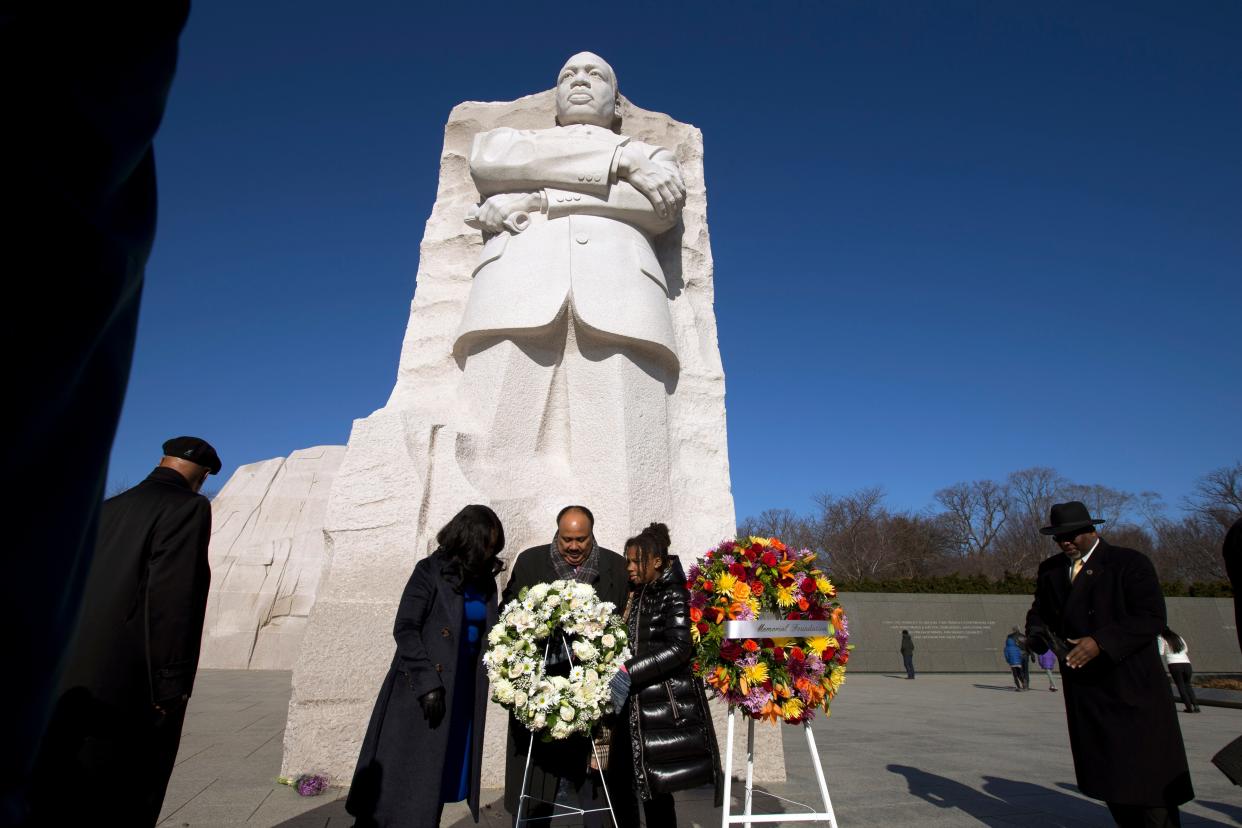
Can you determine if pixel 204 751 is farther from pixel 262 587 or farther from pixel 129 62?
pixel 262 587

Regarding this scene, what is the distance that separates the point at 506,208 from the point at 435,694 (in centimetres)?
345

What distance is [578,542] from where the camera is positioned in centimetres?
350

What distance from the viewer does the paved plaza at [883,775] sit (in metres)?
3.76

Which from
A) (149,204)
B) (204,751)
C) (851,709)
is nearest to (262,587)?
(204,751)

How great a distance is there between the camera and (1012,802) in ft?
13.7

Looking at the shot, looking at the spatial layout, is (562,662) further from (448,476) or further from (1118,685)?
(1118,685)

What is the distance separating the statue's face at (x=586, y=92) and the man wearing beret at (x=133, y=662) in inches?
162

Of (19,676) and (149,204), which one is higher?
(149,204)

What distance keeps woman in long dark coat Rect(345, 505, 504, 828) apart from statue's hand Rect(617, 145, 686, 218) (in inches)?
111

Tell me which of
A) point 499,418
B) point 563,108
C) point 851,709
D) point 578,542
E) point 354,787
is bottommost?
point 851,709

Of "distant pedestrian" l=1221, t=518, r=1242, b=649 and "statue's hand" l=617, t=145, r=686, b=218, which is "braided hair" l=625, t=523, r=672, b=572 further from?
"statue's hand" l=617, t=145, r=686, b=218

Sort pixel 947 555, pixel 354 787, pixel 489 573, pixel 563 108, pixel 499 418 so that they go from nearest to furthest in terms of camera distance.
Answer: pixel 354 787, pixel 489 573, pixel 499 418, pixel 563 108, pixel 947 555

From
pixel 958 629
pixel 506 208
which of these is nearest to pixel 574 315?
pixel 506 208

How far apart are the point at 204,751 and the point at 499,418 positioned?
118 inches
